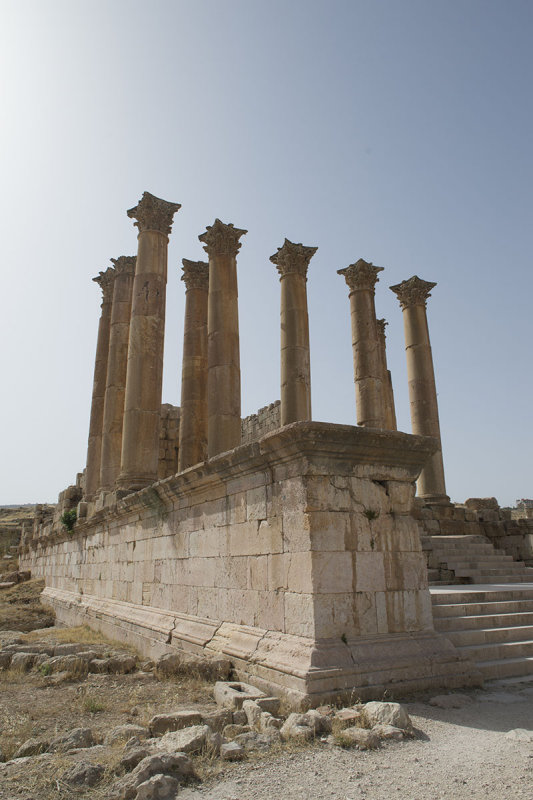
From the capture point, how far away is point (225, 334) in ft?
50.5

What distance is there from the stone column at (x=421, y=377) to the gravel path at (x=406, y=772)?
47.7ft

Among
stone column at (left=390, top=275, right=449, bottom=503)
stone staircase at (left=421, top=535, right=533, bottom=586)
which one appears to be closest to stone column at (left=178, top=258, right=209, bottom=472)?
stone staircase at (left=421, top=535, right=533, bottom=586)

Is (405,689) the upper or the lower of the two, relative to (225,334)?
lower

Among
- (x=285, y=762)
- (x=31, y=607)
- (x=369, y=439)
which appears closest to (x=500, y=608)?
(x=369, y=439)

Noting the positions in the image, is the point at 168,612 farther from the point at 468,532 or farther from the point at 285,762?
the point at 468,532

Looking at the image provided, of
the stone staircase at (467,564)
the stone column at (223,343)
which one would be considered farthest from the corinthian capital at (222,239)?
the stone staircase at (467,564)

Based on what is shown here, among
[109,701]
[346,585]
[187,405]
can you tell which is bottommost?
[109,701]

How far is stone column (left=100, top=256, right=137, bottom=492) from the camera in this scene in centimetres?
1789

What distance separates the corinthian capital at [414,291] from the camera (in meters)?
20.9

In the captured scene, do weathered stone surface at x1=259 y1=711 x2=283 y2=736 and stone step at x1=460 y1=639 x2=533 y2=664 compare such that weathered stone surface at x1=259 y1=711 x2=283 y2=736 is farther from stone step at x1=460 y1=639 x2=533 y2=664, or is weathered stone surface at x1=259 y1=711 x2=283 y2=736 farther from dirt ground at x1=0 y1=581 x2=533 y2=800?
stone step at x1=460 y1=639 x2=533 y2=664

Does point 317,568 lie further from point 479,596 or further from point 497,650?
point 479,596

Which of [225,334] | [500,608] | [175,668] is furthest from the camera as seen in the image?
[225,334]

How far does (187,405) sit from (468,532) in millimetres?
9478

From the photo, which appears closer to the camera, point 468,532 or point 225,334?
point 225,334
